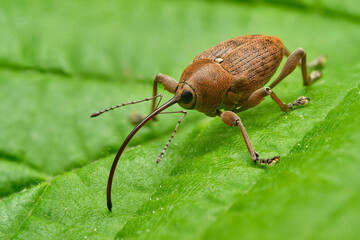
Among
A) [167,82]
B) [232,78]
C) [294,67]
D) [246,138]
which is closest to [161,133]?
[167,82]

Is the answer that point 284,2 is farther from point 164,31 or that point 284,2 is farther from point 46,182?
point 46,182

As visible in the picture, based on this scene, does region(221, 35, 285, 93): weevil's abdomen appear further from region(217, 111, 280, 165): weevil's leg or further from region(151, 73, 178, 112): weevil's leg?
region(151, 73, 178, 112): weevil's leg

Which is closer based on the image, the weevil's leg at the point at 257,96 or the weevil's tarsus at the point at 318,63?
the weevil's leg at the point at 257,96

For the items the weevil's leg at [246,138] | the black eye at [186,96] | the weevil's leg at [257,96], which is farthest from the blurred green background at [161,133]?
the black eye at [186,96]

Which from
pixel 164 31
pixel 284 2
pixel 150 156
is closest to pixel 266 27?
pixel 284 2

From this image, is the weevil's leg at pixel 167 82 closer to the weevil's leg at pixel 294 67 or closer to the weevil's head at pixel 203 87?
the weevil's head at pixel 203 87

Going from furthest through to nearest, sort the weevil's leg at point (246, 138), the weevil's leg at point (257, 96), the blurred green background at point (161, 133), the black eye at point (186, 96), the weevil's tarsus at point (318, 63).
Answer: the weevil's tarsus at point (318, 63)
the weevil's leg at point (257, 96)
the black eye at point (186, 96)
the weevil's leg at point (246, 138)
the blurred green background at point (161, 133)
